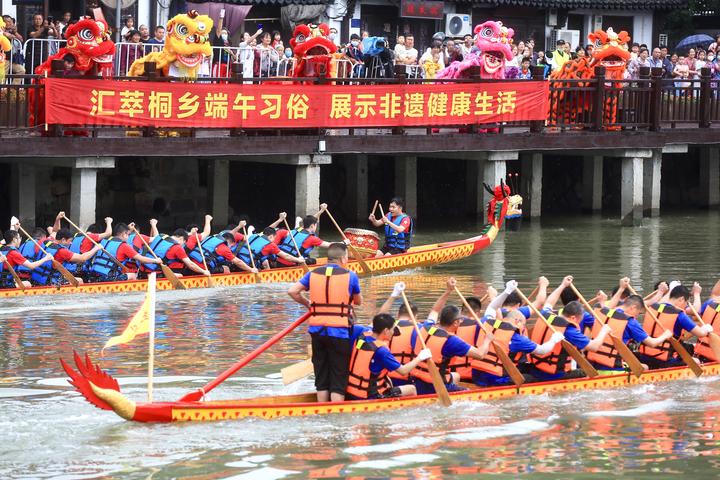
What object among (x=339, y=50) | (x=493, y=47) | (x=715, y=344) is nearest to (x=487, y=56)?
(x=493, y=47)

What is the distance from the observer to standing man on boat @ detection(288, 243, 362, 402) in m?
13.2

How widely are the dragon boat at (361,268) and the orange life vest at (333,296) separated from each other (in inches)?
187

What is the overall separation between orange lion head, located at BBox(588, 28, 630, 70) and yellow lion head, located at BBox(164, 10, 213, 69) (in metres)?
7.69

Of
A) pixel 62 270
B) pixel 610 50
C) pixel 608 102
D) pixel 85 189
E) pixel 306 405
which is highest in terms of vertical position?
pixel 610 50

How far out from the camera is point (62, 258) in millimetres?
19297

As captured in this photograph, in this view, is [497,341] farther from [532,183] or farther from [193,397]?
[532,183]

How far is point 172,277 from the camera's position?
65.1ft

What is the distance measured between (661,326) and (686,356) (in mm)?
410

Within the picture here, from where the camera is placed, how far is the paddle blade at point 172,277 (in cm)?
1977

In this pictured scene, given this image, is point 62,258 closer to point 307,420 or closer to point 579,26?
point 307,420

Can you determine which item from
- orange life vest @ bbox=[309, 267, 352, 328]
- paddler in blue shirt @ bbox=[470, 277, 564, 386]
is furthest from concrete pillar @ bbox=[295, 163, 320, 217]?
orange life vest @ bbox=[309, 267, 352, 328]

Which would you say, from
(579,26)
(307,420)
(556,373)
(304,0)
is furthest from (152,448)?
(579,26)

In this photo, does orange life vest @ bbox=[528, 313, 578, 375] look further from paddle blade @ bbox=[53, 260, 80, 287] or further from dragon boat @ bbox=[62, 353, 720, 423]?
paddle blade @ bbox=[53, 260, 80, 287]

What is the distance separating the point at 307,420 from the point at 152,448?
1.43m
